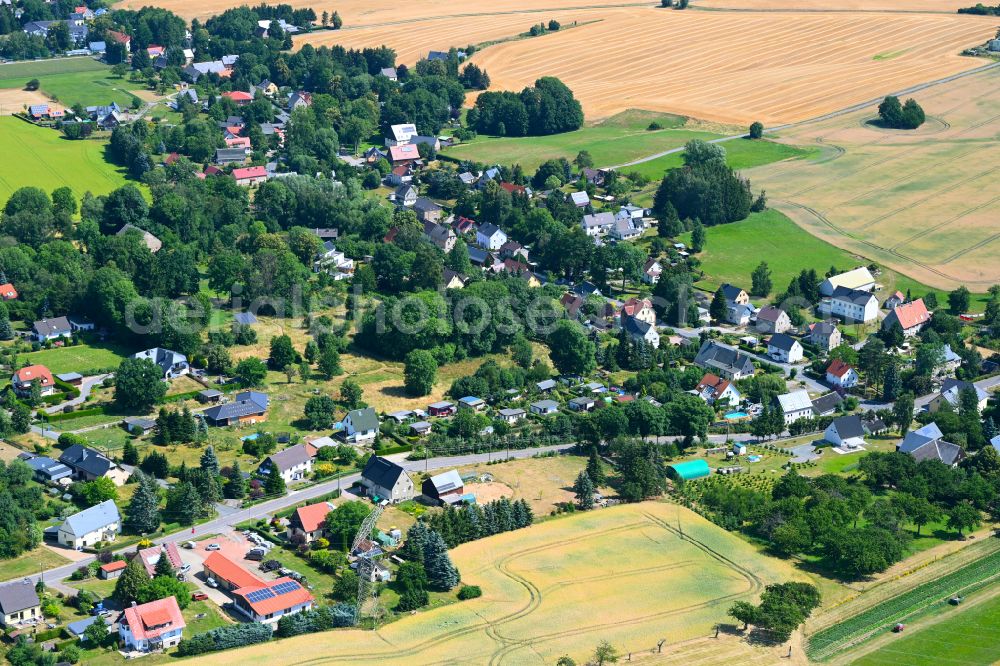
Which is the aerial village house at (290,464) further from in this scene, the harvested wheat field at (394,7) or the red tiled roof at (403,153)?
the harvested wheat field at (394,7)

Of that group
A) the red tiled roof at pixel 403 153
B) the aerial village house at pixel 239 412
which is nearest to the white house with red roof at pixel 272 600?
the aerial village house at pixel 239 412

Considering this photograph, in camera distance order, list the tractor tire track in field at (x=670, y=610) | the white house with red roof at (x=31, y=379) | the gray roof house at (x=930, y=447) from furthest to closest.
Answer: the white house with red roof at (x=31, y=379) < the gray roof house at (x=930, y=447) < the tractor tire track in field at (x=670, y=610)

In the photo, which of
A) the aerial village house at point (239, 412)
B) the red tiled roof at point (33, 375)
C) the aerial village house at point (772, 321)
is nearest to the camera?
the aerial village house at point (239, 412)

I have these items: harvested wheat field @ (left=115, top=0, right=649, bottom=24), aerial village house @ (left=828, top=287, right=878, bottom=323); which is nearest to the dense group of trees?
harvested wheat field @ (left=115, top=0, right=649, bottom=24)

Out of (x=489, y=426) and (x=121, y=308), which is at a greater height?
(x=121, y=308)

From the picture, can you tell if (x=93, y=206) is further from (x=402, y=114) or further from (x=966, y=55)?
(x=966, y=55)

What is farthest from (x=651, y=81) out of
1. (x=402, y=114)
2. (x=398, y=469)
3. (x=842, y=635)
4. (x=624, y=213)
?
(x=842, y=635)

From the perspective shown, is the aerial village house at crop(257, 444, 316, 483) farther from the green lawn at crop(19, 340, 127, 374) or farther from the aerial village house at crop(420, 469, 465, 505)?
the green lawn at crop(19, 340, 127, 374)
